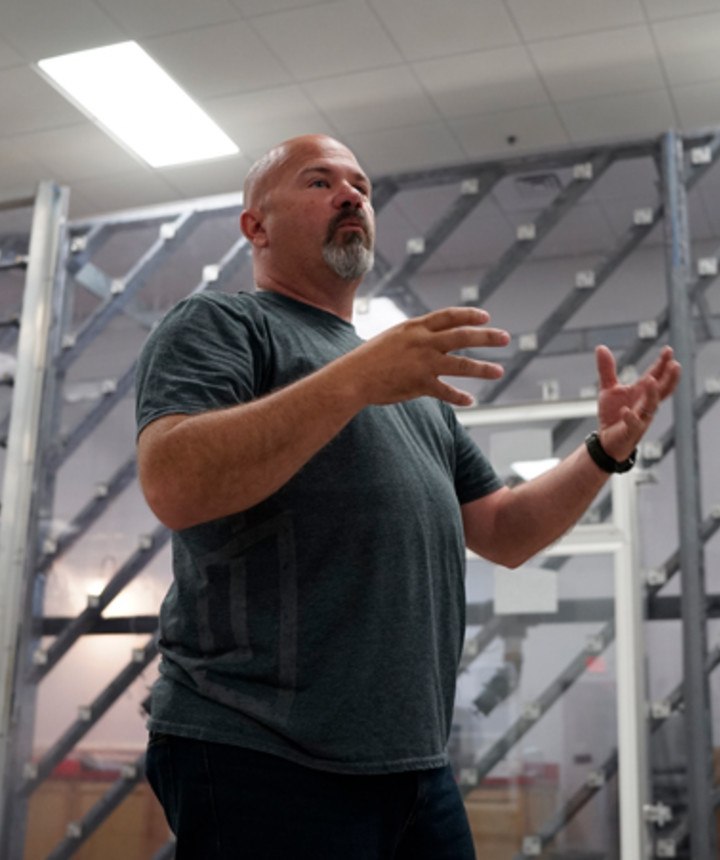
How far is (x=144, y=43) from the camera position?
15.4 ft

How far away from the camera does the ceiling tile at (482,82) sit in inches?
187

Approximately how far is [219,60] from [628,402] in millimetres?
3502

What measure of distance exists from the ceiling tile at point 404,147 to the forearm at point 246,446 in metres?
4.09

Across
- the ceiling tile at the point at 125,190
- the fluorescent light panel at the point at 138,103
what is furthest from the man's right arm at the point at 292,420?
the ceiling tile at the point at 125,190

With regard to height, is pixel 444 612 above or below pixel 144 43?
below

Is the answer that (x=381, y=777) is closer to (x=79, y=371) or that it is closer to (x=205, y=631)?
(x=205, y=631)

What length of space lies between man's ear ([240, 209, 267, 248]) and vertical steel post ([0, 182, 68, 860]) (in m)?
3.29

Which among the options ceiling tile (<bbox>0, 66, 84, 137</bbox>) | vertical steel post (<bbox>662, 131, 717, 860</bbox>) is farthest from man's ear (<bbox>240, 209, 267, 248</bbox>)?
ceiling tile (<bbox>0, 66, 84, 137</bbox>)

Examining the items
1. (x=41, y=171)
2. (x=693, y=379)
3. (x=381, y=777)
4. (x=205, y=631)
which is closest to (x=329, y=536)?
(x=205, y=631)

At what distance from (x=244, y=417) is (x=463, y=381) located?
3537mm

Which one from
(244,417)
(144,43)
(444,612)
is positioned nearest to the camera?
(244,417)

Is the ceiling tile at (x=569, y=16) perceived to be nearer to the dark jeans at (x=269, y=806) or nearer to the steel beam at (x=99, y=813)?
the steel beam at (x=99, y=813)

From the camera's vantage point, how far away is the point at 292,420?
50.9 inches

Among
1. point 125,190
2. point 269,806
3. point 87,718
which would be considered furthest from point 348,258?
point 125,190
